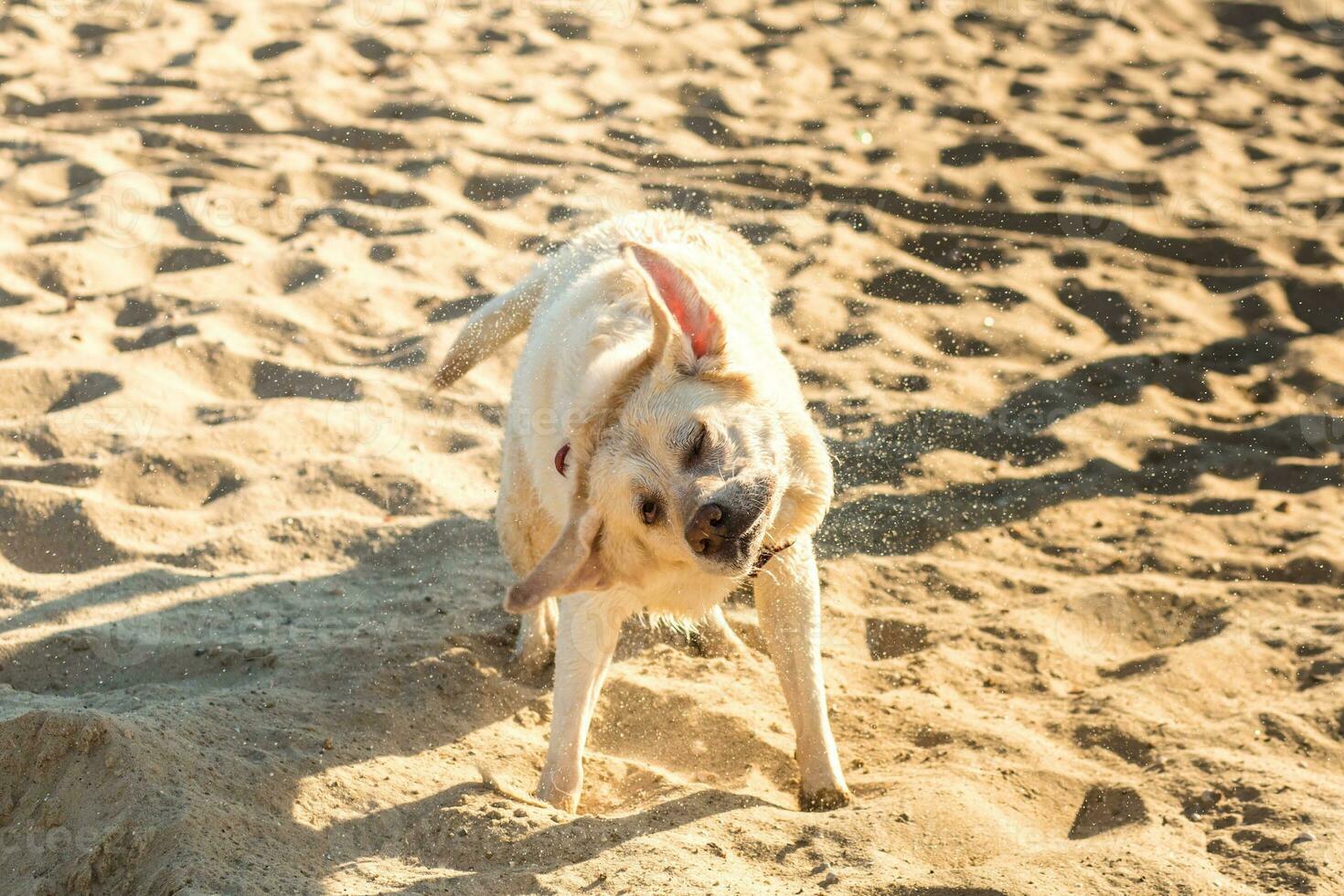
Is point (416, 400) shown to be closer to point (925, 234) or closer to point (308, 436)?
point (308, 436)

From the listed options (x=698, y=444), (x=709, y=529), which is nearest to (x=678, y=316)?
(x=698, y=444)

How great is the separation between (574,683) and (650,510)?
2.40 feet

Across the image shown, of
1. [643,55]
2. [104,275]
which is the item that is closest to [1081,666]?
[104,275]

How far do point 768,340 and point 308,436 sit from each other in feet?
9.39

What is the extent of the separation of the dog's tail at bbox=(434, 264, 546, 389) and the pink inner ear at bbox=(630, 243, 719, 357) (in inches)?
61.3

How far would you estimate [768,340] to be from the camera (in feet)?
14.4

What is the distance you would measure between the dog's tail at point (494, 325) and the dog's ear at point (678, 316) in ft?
5.15

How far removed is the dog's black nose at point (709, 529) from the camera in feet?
11.5

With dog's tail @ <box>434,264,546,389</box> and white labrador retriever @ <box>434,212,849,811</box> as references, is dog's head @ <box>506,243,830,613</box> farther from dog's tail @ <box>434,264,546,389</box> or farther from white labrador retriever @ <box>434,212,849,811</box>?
dog's tail @ <box>434,264,546,389</box>

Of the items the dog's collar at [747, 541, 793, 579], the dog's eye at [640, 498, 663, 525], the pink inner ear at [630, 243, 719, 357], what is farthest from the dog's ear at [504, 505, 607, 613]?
the pink inner ear at [630, 243, 719, 357]

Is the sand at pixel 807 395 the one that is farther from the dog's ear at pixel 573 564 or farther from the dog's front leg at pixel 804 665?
the dog's ear at pixel 573 564

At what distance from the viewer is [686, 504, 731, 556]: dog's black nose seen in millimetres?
3520

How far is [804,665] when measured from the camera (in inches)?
169

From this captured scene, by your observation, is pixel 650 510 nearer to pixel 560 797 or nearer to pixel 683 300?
pixel 683 300
